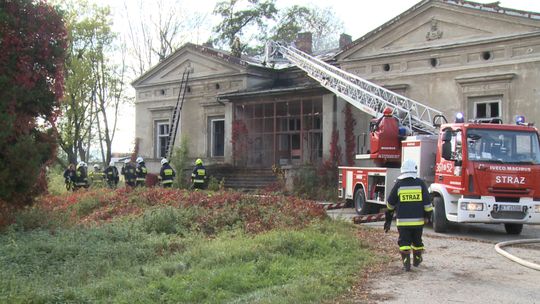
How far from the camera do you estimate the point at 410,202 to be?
342 inches

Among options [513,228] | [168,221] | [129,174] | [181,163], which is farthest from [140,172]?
[513,228]

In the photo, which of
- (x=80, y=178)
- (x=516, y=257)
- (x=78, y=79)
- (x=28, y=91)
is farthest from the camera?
(x=78, y=79)

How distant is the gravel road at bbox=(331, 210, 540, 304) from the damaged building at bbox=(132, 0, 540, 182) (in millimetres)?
11165

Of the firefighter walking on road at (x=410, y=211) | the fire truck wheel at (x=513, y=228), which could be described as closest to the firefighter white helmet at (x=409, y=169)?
the firefighter walking on road at (x=410, y=211)

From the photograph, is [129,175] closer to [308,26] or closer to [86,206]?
[86,206]

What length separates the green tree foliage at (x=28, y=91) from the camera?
1105cm

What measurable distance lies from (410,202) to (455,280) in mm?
1337

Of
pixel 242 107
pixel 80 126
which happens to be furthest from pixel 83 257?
pixel 80 126

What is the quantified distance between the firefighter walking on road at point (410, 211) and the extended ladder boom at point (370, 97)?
329 inches

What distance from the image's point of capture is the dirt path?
279 inches

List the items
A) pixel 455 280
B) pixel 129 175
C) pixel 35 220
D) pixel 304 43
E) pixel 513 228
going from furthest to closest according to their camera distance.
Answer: pixel 304 43
pixel 129 175
pixel 513 228
pixel 35 220
pixel 455 280

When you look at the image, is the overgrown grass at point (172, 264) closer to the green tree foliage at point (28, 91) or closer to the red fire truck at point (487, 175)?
the green tree foliage at point (28, 91)

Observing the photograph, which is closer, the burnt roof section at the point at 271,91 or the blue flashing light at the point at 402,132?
the blue flashing light at the point at 402,132

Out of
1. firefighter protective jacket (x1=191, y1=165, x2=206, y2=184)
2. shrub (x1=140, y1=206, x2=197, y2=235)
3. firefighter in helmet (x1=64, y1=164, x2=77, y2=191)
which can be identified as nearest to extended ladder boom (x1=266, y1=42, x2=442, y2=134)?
firefighter protective jacket (x1=191, y1=165, x2=206, y2=184)
